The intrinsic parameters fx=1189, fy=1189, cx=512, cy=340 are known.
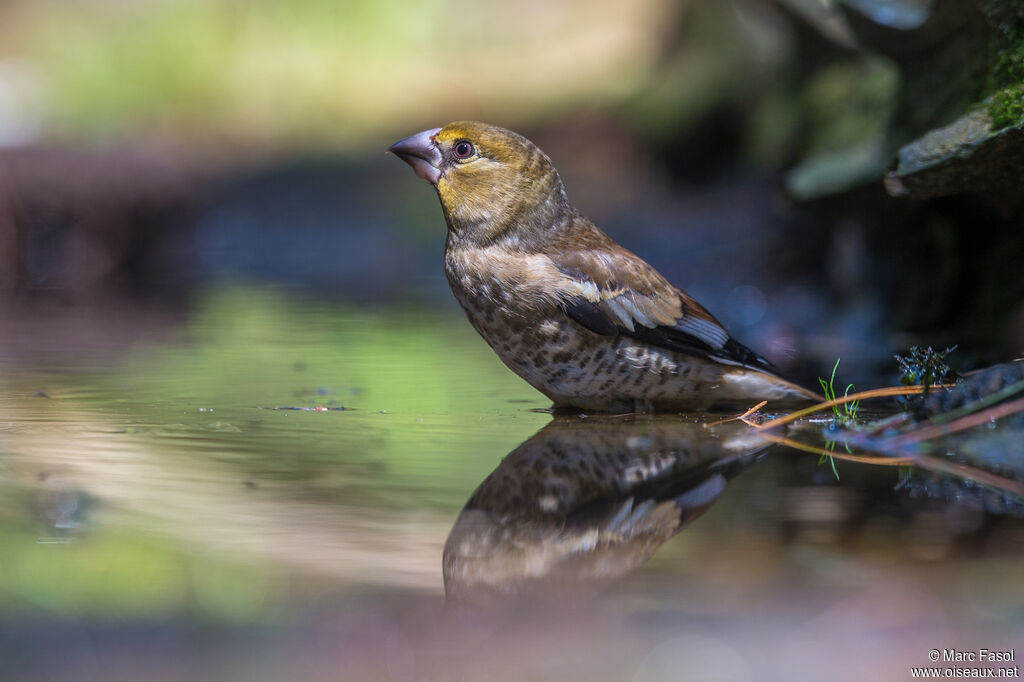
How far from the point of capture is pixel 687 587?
8.37ft

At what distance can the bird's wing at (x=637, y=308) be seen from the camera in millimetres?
4699

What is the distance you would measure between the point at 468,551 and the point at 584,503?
556 mm

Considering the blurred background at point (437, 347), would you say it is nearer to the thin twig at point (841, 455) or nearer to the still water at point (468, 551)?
the still water at point (468, 551)

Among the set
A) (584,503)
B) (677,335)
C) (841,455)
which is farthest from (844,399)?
(584,503)

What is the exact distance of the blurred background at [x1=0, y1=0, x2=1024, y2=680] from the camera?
2.35 m

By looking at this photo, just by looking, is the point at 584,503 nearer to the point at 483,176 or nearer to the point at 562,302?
the point at 562,302

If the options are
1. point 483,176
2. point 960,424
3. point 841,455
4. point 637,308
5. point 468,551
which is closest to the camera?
point 468,551

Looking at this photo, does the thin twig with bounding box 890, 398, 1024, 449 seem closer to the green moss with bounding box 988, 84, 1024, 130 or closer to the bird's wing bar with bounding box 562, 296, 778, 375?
the bird's wing bar with bounding box 562, 296, 778, 375

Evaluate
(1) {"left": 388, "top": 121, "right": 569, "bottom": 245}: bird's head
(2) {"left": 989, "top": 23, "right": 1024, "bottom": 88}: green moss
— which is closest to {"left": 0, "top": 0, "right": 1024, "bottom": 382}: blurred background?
(2) {"left": 989, "top": 23, "right": 1024, "bottom": 88}: green moss

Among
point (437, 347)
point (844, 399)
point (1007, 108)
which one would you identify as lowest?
point (844, 399)

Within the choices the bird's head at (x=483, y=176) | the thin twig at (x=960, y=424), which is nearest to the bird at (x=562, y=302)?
the bird's head at (x=483, y=176)

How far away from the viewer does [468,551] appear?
9.36 ft

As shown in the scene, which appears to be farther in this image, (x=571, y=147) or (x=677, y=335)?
(x=571, y=147)

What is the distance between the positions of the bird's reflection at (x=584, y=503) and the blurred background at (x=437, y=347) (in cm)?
9
